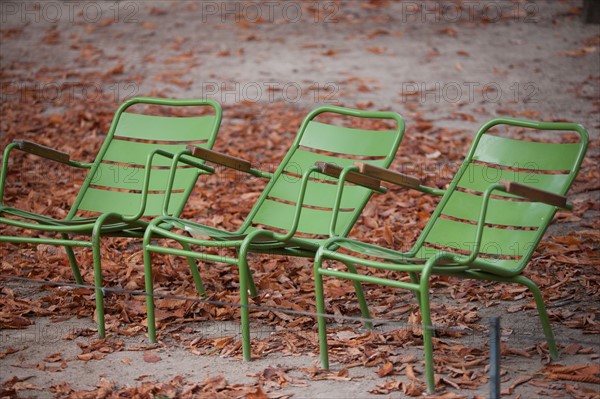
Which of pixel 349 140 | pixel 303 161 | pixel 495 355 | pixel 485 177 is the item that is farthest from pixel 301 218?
pixel 495 355

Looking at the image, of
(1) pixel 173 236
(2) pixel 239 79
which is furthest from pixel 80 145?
(1) pixel 173 236

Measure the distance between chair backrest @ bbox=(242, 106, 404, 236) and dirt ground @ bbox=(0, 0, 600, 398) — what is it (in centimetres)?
65

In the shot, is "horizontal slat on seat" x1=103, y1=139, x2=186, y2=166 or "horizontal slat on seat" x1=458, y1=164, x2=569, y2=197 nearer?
"horizontal slat on seat" x1=458, y1=164, x2=569, y2=197

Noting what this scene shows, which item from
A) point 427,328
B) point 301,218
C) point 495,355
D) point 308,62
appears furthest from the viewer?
point 308,62

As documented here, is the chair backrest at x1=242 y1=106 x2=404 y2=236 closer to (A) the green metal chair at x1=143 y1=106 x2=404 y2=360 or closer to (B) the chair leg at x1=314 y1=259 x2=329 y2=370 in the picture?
(A) the green metal chair at x1=143 y1=106 x2=404 y2=360

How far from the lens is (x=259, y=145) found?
877 cm

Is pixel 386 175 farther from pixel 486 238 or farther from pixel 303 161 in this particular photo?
pixel 303 161

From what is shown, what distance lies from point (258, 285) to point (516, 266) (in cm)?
187

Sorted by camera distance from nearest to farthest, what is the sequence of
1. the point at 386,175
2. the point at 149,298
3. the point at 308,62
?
the point at 386,175, the point at 149,298, the point at 308,62

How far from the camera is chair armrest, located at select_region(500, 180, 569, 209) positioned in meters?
4.02

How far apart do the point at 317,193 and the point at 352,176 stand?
26.1 inches

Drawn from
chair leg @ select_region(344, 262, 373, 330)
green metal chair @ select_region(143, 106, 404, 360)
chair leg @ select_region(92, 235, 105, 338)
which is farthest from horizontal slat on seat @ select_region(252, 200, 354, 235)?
chair leg @ select_region(92, 235, 105, 338)

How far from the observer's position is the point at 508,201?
486 cm

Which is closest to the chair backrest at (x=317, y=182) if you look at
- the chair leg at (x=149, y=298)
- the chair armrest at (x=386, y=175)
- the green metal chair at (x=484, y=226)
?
the green metal chair at (x=484, y=226)
